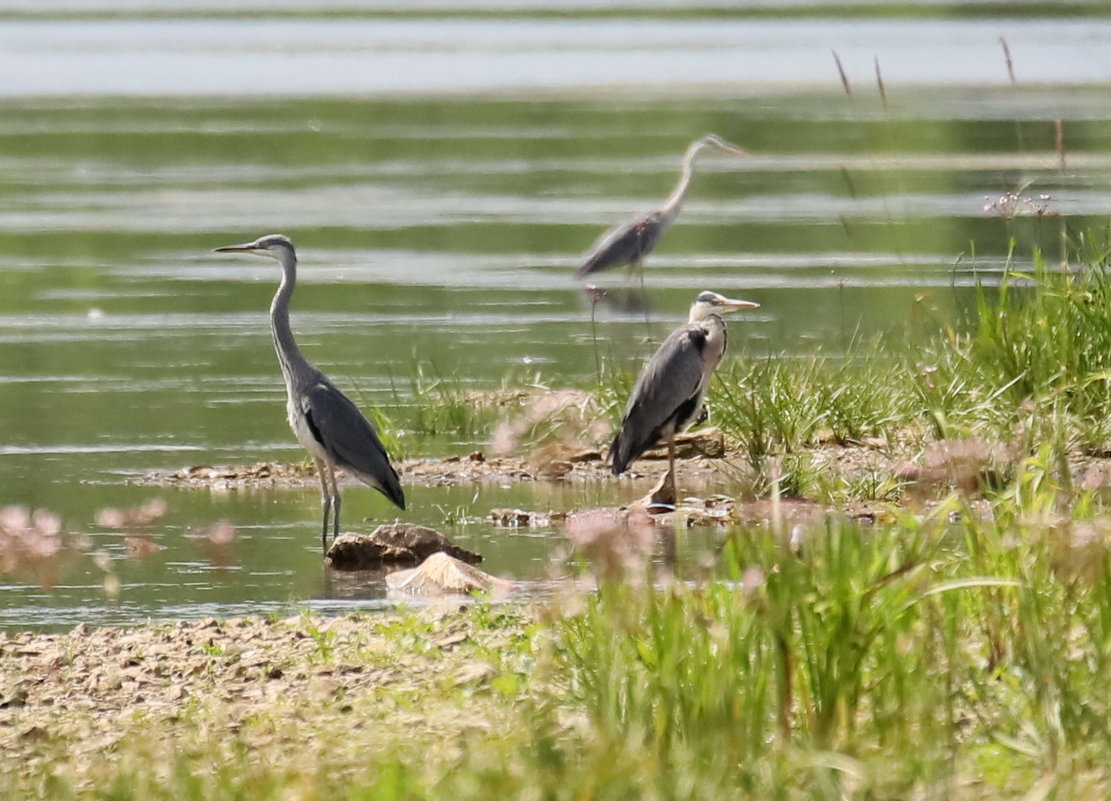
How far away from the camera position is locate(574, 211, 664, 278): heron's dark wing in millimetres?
17531

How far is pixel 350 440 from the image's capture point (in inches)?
396

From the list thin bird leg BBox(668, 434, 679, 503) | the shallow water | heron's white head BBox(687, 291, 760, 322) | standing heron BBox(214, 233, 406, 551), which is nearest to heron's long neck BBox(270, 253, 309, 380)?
standing heron BBox(214, 233, 406, 551)

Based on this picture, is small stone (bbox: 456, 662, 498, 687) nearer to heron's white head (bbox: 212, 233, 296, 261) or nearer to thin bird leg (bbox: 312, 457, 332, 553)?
thin bird leg (bbox: 312, 457, 332, 553)

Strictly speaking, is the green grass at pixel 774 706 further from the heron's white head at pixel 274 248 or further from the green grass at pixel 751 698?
the heron's white head at pixel 274 248

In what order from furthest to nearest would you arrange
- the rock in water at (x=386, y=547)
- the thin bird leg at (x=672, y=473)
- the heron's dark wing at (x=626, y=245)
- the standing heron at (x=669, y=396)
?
the heron's dark wing at (x=626, y=245), the standing heron at (x=669, y=396), the thin bird leg at (x=672, y=473), the rock in water at (x=386, y=547)

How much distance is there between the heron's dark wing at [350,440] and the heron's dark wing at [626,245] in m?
7.38

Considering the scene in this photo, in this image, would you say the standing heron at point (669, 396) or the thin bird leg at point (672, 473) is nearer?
the thin bird leg at point (672, 473)

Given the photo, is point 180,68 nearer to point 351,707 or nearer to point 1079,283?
point 1079,283

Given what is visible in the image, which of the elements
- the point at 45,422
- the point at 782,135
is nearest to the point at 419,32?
the point at 782,135

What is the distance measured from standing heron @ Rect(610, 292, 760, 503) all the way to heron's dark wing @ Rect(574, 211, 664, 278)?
6607 mm

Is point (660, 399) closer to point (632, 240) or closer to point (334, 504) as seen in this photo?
point (334, 504)

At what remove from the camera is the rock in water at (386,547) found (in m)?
9.11

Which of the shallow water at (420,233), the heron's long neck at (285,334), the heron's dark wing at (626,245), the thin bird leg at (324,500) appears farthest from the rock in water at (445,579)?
the heron's dark wing at (626,245)

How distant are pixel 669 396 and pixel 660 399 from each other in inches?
1.8
